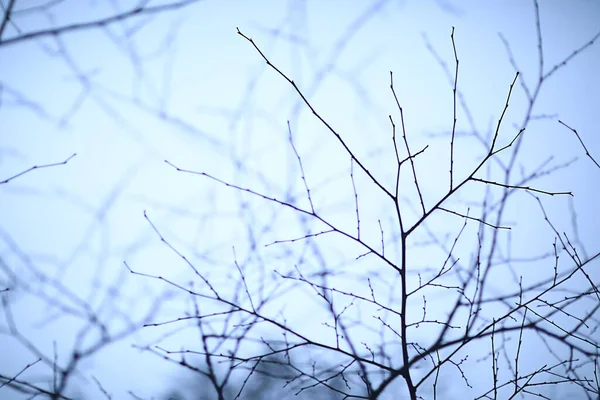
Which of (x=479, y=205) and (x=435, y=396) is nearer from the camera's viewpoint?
(x=435, y=396)

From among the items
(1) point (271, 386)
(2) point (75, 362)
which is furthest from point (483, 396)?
(1) point (271, 386)

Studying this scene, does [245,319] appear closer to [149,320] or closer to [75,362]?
[149,320]

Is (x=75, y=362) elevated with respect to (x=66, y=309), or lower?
lower

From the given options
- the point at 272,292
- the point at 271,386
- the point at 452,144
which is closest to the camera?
the point at 452,144

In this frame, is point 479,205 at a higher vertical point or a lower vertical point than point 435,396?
higher

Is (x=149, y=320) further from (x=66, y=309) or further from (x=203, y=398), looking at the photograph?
(x=203, y=398)

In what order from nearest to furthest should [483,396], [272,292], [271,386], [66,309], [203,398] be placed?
[483,396] < [272,292] < [66,309] < [203,398] < [271,386]

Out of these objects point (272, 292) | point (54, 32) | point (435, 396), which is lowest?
point (435, 396)

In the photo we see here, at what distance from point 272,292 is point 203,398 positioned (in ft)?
5.71

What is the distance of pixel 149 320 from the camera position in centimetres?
198

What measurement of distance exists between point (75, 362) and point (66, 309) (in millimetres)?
281

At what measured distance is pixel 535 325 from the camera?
1397 mm

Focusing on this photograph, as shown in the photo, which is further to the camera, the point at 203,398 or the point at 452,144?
the point at 203,398

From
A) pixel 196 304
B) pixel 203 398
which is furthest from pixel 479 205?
pixel 203 398
